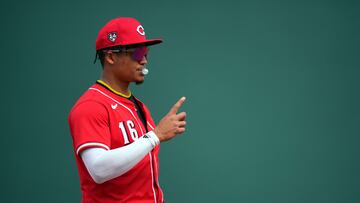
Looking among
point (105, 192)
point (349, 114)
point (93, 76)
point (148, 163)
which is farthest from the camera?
point (349, 114)

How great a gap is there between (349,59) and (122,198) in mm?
2908

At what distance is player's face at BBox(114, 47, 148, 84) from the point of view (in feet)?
6.40

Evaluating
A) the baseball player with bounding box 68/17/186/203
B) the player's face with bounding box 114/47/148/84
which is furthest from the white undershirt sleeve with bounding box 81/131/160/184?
the player's face with bounding box 114/47/148/84

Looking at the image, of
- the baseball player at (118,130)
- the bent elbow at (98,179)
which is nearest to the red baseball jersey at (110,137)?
the baseball player at (118,130)

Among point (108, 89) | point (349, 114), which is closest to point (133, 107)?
point (108, 89)

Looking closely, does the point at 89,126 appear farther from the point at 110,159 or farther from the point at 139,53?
the point at 139,53

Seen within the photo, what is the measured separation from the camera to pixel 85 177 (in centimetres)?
184

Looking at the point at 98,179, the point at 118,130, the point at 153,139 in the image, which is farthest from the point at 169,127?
the point at 98,179

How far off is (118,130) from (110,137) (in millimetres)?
52

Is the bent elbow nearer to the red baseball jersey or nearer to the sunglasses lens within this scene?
the red baseball jersey

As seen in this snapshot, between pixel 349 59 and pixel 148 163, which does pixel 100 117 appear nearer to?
pixel 148 163

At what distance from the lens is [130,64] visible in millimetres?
1961

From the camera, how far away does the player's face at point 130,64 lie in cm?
195

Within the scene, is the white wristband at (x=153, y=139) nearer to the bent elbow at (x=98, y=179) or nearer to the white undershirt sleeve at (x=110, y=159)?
the white undershirt sleeve at (x=110, y=159)
